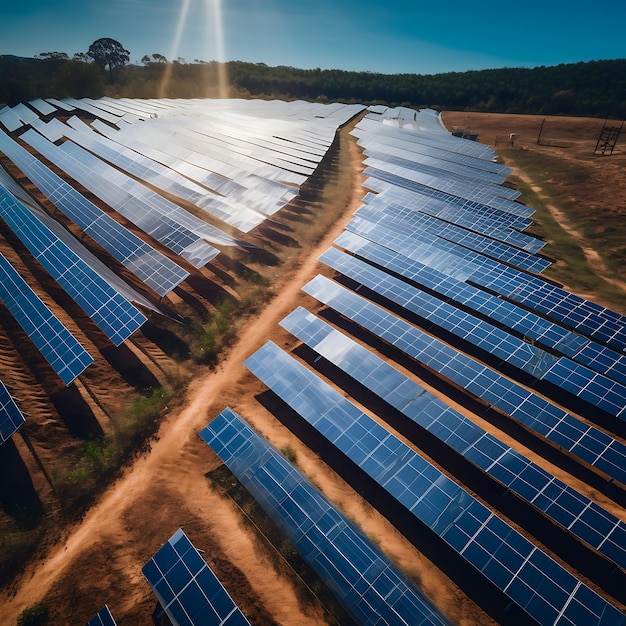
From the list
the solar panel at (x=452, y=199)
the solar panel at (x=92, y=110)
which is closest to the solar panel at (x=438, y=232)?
the solar panel at (x=452, y=199)

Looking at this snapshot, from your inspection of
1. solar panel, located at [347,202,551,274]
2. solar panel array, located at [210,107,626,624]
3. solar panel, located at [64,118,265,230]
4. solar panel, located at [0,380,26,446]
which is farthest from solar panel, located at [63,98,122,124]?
solar panel, located at [0,380,26,446]

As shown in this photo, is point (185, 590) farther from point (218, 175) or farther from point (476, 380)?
point (218, 175)

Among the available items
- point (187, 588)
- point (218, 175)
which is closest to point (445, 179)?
point (218, 175)

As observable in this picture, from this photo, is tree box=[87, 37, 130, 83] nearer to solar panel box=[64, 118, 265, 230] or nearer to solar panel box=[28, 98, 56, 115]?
solar panel box=[28, 98, 56, 115]

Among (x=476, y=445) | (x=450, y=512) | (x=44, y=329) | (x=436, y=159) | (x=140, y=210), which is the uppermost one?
(x=436, y=159)

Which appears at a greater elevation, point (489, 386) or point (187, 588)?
point (489, 386)

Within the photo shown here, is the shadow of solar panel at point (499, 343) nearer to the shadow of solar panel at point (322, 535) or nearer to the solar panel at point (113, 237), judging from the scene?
the solar panel at point (113, 237)

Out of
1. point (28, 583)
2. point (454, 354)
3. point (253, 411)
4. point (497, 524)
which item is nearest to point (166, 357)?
point (253, 411)

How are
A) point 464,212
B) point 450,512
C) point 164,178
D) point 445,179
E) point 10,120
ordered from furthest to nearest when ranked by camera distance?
point 10,120 < point 445,179 < point 164,178 < point 464,212 < point 450,512
